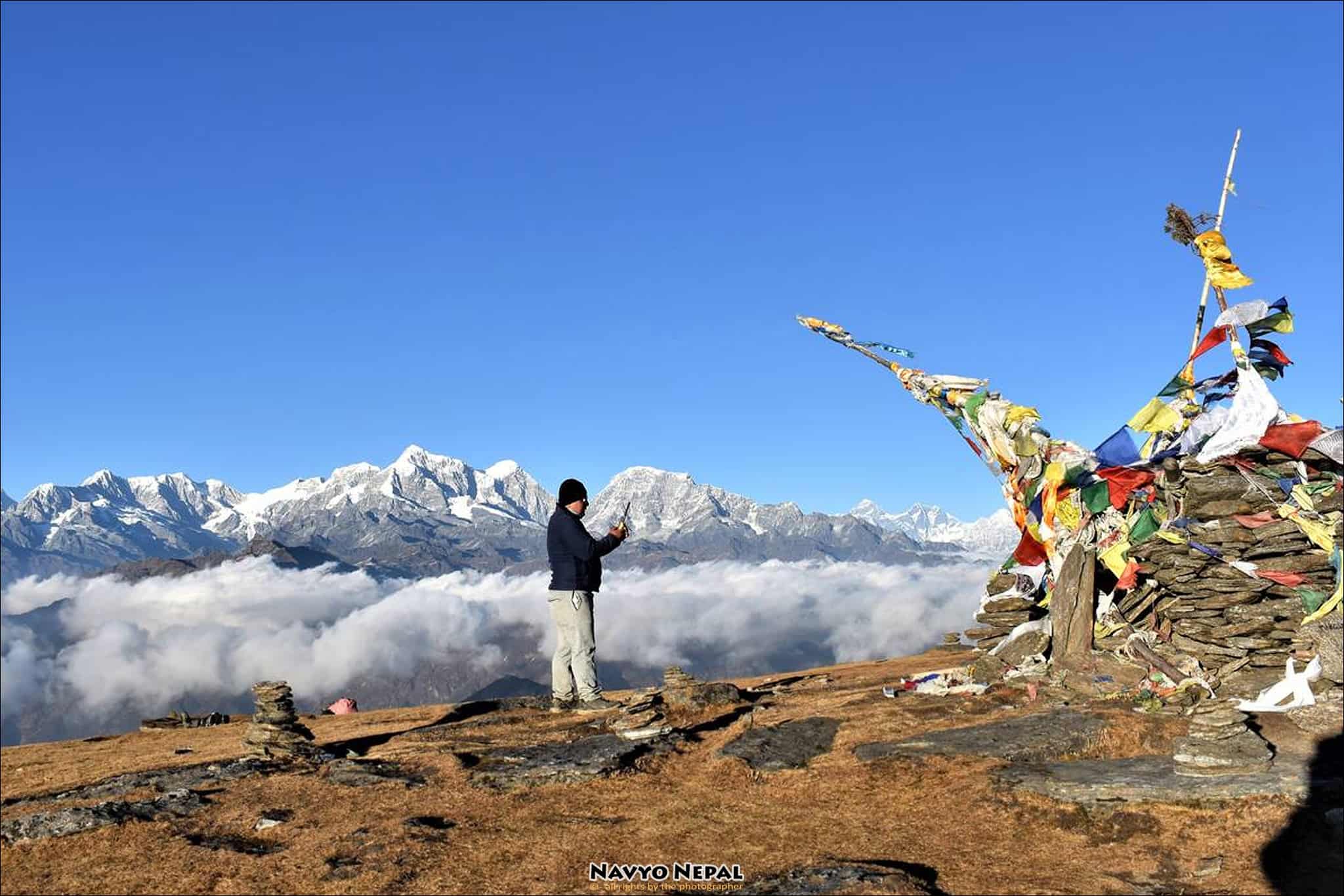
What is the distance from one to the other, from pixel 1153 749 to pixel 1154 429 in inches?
371

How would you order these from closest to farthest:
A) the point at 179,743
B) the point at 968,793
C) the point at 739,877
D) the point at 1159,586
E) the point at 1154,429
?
1. the point at 739,877
2. the point at 968,793
3. the point at 1159,586
4. the point at 1154,429
5. the point at 179,743

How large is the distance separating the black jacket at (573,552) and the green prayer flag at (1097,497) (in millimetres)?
10616

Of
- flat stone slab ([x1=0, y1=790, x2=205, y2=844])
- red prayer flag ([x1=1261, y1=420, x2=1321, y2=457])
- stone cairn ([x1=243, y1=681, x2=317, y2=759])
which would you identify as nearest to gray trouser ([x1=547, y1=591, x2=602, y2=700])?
stone cairn ([x1=243, y1=681, x2=317, y2=759])

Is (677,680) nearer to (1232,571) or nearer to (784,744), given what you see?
(784,744)

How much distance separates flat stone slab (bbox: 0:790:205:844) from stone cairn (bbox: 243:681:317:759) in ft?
11.6

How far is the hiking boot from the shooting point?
62.8ft

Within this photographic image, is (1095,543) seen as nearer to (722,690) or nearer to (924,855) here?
(722,690)

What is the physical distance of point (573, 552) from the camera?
56.5ft

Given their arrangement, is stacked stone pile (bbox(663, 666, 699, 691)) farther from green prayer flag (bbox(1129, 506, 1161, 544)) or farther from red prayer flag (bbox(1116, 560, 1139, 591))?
green prayer flag (bbox(1129, 506, 1161, 544))

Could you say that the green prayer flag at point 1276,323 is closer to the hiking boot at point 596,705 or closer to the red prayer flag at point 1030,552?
the red prayer flag at point 1030,552

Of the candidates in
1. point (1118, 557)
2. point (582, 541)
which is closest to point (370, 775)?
point (582, 541)

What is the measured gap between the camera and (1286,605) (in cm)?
1714

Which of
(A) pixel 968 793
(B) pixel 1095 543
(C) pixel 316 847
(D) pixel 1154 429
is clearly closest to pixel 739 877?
(A) pixel 968 793

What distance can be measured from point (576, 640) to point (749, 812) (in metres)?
6.08
